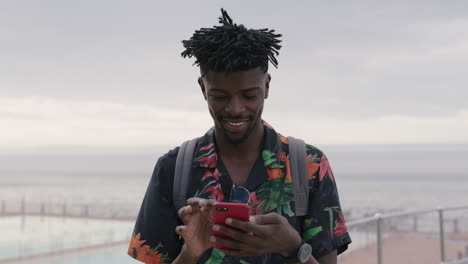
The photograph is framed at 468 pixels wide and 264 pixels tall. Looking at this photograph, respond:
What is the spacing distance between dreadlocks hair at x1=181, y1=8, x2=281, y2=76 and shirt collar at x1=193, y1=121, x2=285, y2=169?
0.26 m

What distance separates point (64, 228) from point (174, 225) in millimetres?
40346

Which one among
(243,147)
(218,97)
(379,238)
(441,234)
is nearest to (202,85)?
(218,97)

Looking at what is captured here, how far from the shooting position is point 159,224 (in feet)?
6.92

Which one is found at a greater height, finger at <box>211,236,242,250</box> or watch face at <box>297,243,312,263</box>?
finger at <box>211,236,242,250</box>

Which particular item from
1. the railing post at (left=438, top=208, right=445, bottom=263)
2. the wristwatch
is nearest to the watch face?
the wristwatch

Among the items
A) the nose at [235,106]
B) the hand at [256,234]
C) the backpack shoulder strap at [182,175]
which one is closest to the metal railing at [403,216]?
the backpack shoulder strap at [182,175]

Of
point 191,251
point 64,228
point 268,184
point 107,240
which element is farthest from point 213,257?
point 64,228

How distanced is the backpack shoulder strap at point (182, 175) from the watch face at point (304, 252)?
46 cm

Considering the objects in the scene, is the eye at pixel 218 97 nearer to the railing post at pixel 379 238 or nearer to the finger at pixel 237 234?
the finger at pixel 237 234

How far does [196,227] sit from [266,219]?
0.27 meters

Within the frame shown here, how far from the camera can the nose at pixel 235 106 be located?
1.99 m

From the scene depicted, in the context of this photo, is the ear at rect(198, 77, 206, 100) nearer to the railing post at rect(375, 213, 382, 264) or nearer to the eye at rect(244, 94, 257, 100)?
the eye at rect(244, 94, 257, 100)

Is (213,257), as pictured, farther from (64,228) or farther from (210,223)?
(64,228)

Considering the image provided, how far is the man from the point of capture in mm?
1996
